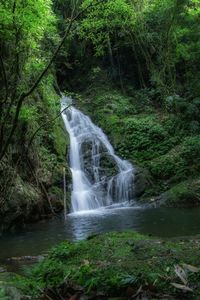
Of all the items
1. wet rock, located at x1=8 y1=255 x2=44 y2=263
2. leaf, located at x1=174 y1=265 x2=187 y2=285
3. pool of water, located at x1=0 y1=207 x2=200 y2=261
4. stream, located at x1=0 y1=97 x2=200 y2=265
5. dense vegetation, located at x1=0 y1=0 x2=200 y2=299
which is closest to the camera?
leaf, located at x1=174 y1=265 x2=187 y2=285

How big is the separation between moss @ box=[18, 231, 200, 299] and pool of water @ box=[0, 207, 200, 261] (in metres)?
4.28

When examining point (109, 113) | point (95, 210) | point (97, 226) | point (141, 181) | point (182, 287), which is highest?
point (109, 113)

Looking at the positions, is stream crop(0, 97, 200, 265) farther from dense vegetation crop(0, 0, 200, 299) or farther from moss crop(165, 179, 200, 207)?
moss crop(165, 179, 200, 207)

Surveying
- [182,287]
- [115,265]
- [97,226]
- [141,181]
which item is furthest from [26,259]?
[141,181]

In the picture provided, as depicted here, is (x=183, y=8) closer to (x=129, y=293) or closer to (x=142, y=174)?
(x=142, y=174)

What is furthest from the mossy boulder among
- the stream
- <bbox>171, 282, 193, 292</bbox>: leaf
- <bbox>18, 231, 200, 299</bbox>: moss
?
<bbox>171, 282, 193, 292</bbox>: leaf

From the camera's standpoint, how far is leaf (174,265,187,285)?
12.9ft

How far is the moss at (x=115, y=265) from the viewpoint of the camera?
4.06 m

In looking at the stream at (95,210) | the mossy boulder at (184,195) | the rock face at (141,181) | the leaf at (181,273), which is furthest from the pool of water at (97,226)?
the leaf at (181,273)

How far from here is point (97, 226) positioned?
12.3 metres

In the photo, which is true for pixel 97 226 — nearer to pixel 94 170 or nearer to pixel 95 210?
pixel 95 210

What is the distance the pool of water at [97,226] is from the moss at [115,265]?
168 inches

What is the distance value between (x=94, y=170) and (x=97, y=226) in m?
6.53

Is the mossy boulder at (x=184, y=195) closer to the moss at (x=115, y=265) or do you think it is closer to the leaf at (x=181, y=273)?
the moss at (x=115, y=265)
